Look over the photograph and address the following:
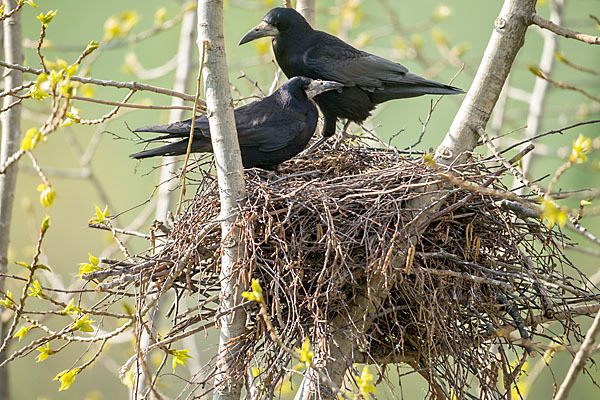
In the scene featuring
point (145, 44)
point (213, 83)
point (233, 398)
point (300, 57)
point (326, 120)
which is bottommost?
point (233, 398)

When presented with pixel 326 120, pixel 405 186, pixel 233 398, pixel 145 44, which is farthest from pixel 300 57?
pixel 145 44

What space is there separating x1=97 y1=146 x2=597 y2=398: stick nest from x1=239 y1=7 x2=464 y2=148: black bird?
1.08 meters

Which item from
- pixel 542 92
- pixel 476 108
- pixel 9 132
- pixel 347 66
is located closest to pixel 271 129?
pixel 347 66

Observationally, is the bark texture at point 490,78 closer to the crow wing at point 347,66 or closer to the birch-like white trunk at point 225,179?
the birch-like white trunk at point 225,179

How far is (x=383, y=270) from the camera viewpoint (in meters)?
2.25

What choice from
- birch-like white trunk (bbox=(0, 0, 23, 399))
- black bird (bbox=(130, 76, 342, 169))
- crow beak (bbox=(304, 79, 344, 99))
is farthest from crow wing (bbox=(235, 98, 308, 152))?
birch-like white trunk (bbox=(0, 0, 23, 399))

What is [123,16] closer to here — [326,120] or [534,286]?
[326,120]

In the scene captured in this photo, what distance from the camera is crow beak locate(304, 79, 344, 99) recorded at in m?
3.59

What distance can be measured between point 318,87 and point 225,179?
1.39 metres

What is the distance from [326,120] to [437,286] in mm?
1617

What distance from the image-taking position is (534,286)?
2.68 m

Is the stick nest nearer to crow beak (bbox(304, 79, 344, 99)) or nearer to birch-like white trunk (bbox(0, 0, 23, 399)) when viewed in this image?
crow beak (bbox(304, 79, 344, 99))

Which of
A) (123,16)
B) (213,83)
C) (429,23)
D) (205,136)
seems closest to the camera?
(213,83)

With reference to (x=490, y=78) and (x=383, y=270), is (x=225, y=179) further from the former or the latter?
Answer: (x=490, y=78)
